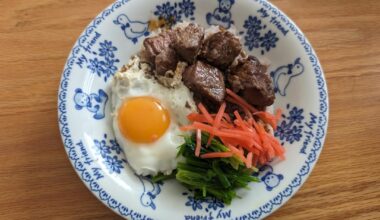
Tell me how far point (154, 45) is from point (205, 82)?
46cm

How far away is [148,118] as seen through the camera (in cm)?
236

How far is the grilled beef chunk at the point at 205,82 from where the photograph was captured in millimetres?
2357

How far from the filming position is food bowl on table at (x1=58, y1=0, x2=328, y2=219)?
2168mm

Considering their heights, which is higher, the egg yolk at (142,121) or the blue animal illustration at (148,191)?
the egg yolk at (142,121)

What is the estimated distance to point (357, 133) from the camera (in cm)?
269

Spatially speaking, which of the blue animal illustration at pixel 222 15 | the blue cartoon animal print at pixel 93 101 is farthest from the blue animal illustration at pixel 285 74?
the blue cartoon animal print at pixel 93 101

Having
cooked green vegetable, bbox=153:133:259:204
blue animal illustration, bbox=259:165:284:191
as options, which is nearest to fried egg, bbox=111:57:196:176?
cooked green vegetable, bbox=153:133:259:204

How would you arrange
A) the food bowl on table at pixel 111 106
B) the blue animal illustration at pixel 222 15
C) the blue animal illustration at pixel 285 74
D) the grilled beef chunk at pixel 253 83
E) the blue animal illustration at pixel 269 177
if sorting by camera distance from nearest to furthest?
the food bowl on table at pixel 111 106 → the blue animal illustration at pixel 269 177 → the grilled beef chunk at pixel 253 83 → the blue animal illustration at pixel 285 74 → the blue animal illustration at pixel 222 15

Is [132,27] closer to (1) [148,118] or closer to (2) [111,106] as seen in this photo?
(2) [111,106]

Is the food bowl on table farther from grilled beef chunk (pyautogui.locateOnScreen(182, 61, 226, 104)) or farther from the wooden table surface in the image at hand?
grilled beef chunk (pyautogui.locateOnScreen(182, 61, 226, 104))

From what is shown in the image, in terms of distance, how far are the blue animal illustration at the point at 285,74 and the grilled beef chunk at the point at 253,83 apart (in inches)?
7.4

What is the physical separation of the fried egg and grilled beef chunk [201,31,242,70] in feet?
0.96

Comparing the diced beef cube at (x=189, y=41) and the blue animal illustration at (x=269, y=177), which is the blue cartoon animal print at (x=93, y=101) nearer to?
the diced beef cube at (x=189, y=41)

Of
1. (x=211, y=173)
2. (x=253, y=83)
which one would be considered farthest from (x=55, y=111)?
(x=253, y=83)
